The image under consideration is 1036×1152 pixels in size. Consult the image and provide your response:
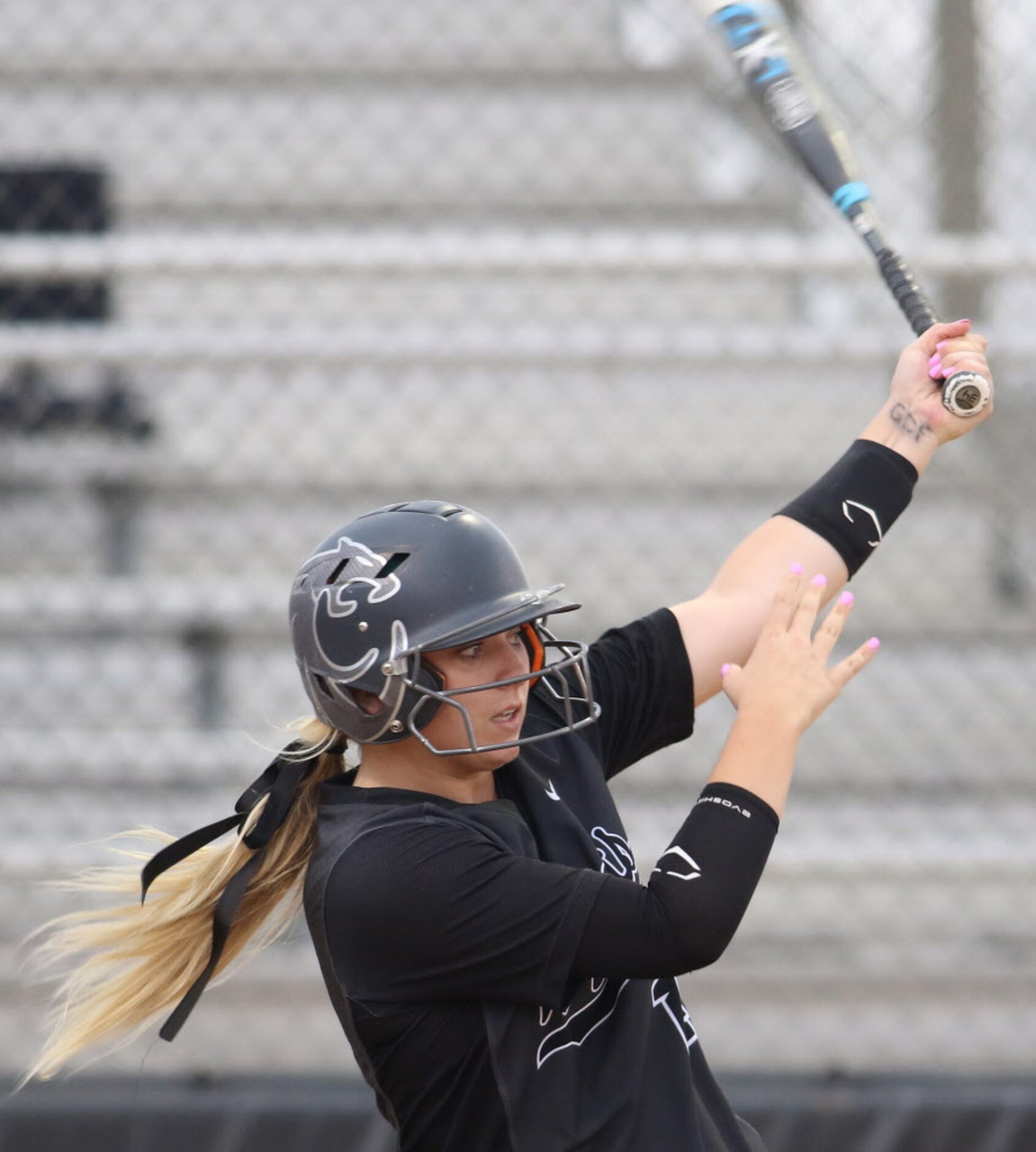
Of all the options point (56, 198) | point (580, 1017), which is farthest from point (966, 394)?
point (56, 198)

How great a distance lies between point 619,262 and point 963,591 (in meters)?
1.85

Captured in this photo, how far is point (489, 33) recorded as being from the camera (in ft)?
17.8

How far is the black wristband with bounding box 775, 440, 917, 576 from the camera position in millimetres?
1957

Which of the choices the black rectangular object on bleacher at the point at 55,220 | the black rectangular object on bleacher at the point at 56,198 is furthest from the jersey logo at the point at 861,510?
the black rectangular object on bleacher at the point at 56,198

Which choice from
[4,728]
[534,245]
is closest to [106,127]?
[4,728]

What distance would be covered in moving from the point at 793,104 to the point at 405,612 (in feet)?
3.38

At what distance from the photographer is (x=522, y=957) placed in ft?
4.95

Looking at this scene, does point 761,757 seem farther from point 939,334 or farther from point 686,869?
point 939,334

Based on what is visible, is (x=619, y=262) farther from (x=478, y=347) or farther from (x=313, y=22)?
(x=313, y=22)

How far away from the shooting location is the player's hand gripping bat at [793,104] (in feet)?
7.06

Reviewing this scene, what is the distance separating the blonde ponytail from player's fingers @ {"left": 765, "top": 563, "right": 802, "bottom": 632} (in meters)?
0.55

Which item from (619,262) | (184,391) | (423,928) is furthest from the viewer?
(184,391)

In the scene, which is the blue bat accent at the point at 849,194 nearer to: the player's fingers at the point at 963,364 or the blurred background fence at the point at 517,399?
the player's fingers at the point at 963,364

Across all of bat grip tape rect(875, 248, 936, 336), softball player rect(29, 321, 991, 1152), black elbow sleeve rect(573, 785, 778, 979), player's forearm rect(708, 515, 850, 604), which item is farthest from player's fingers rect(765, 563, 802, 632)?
bat grip tape rect(875, 248, 936, 336)
